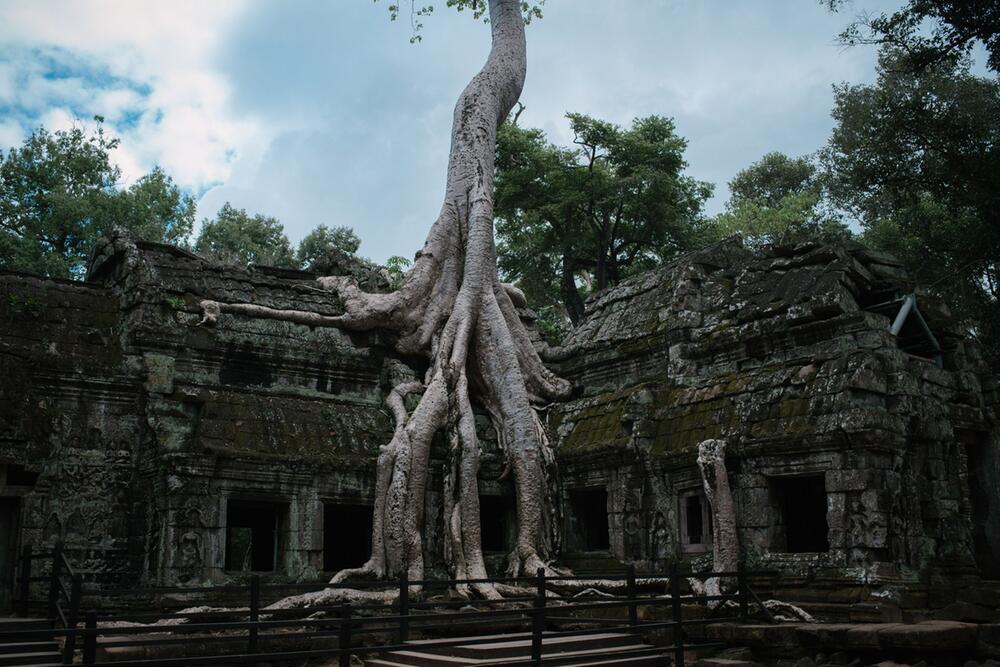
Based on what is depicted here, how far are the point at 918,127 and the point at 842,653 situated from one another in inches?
332

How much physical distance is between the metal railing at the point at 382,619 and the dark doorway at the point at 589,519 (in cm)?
151

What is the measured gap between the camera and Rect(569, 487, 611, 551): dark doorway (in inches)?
498

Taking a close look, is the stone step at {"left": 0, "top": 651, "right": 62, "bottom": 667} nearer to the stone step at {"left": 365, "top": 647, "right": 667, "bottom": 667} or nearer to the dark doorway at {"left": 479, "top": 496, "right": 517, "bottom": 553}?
the stone step at {"left": 365, "top": 647, "right": 667, "bottom": 667}

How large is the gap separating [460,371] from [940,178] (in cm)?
706

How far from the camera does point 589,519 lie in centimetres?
1304

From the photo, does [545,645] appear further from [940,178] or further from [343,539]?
[940,178]

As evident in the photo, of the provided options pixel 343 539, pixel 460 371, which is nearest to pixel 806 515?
pixel 460 371

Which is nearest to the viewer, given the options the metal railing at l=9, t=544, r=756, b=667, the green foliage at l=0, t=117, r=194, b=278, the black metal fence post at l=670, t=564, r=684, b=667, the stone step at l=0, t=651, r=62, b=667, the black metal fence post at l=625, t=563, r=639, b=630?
the metal railing at l=9, t=544, r=756, b=667

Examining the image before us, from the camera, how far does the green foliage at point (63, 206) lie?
850 inches

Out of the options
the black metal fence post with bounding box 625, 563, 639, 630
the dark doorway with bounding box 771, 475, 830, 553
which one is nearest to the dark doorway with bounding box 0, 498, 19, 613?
the black metal fence post with bounding box 625, 563, 639, 630

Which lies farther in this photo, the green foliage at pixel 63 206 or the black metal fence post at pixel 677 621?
the green foliage at pixel 63 206

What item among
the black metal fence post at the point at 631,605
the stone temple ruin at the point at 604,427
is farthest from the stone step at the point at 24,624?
the black metal fence post at the point at 631,605

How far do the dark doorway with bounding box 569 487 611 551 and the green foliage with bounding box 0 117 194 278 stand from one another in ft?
44.0

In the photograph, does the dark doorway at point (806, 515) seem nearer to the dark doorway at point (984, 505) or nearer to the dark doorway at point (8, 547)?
the dark doorway at point (984, 505)
